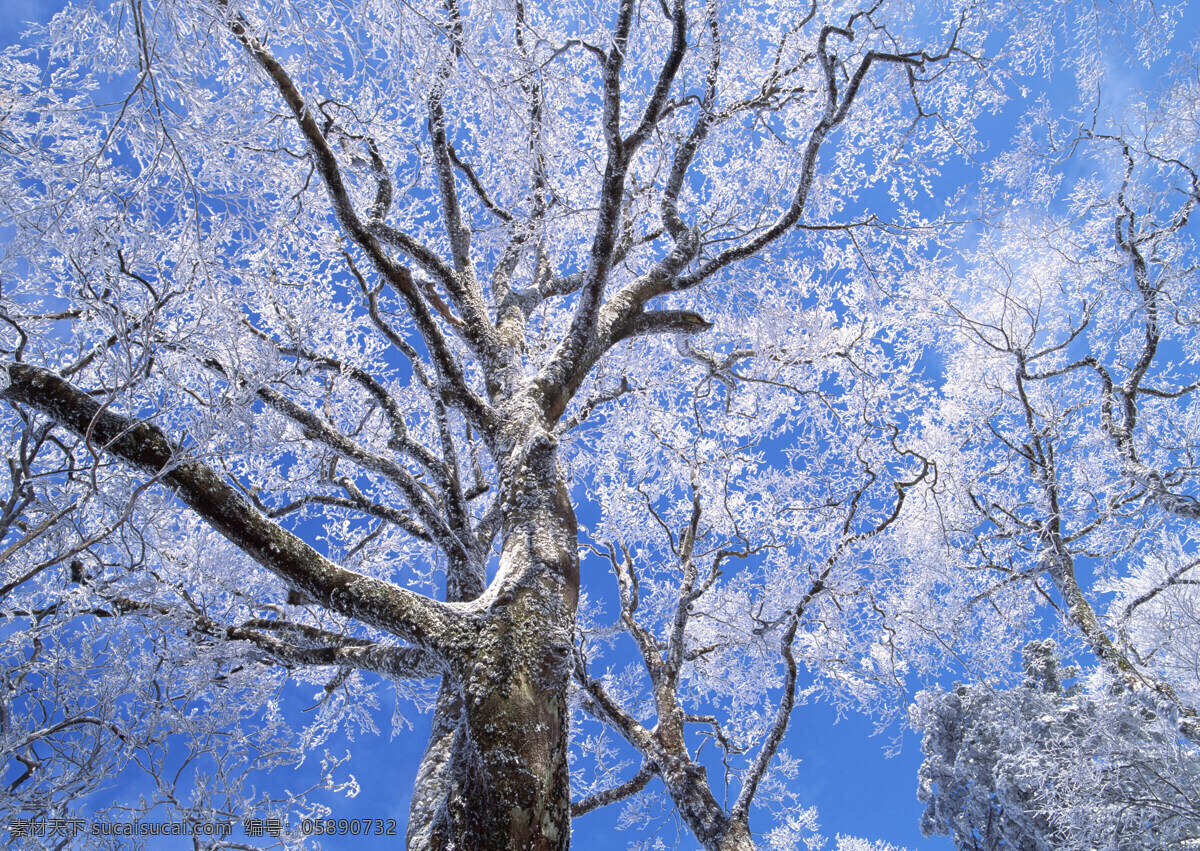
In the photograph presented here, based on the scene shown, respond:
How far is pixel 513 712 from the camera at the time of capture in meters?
2.47

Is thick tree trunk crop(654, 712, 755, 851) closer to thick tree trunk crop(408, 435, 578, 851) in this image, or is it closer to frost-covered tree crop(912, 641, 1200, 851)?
thick tree trunk crop(408, 435, 578, 851)

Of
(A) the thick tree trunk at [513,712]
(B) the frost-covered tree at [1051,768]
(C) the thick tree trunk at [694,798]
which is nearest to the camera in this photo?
(A) the thick tree trunk at [513,712]

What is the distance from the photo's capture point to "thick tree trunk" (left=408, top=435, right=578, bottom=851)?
2.29 m

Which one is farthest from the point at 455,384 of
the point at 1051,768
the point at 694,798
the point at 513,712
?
the point at 1051,768

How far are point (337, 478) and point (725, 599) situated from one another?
5.69 m

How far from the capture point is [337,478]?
585 cm

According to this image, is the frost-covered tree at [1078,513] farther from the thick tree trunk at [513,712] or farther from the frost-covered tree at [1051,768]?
the thick tree trunk at [513,712]

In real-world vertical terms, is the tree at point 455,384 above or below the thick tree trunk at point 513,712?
above

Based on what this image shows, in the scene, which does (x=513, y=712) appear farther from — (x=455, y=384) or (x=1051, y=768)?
(x=1051, y=768)

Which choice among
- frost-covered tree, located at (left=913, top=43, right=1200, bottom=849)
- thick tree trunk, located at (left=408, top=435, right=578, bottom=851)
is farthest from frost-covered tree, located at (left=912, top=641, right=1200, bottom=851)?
thick tree trunk, located at (left=408, top=435, right=578, bottom=851)

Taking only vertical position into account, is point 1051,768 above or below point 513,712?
above

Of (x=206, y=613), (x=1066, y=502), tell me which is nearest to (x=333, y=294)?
(x=206, y=613)

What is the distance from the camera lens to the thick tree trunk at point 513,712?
2.29 metres

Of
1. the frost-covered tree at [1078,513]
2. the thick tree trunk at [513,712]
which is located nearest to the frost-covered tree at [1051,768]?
the frost-covered tree at [1078,513]
